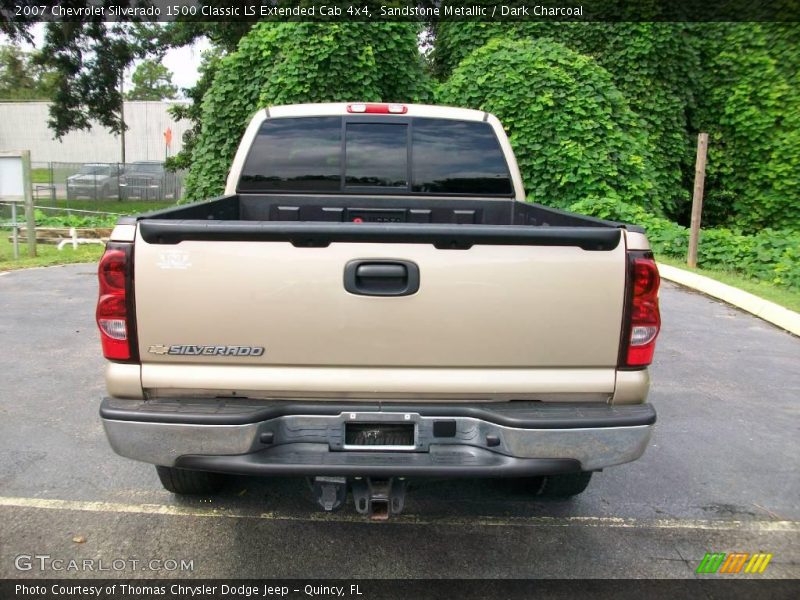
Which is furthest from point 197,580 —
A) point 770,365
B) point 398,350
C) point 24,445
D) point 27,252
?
point 27,252

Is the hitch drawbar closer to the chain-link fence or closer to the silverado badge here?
the silverado badge

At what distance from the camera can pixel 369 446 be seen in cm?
272

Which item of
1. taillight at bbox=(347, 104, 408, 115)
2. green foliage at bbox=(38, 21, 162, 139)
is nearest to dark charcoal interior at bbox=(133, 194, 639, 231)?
taillight at bbox=(347, 104, 408, 115)

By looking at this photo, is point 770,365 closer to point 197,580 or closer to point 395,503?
point 395,503

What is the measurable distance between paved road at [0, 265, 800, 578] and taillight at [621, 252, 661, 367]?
1.07 meters

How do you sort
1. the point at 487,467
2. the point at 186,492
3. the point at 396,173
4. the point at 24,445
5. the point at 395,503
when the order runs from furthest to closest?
the point at 396,173 < the point at 24,445 < the point at 186,492 < the point at 395,503 < the point at 487,467

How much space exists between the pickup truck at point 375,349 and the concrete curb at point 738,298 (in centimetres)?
489

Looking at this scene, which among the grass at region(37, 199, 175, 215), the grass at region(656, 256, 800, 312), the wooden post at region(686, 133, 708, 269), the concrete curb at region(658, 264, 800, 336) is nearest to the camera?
the concrete curb at region(658, 264, 800, 336)

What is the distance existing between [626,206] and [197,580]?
1139cm

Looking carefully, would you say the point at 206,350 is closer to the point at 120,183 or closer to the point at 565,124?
the point at 565,124

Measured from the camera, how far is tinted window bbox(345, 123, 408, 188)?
4.77 meters

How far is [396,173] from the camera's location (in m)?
4.79

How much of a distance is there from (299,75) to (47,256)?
6.08m

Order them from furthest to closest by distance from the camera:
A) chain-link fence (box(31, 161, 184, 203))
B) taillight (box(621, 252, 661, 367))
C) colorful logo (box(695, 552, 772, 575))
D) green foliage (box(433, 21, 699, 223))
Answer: chain-link fence (box(31, 161, 184, 203)) → green foliage (box(433, 21, 699, 223)) → colorful logo (box(695, 552, 772, 575)) → taillight (box(621, 252, 661, 367))
